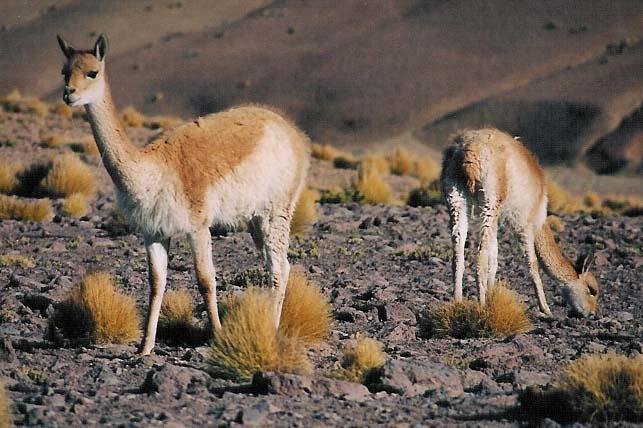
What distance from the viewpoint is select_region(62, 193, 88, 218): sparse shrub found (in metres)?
17.5

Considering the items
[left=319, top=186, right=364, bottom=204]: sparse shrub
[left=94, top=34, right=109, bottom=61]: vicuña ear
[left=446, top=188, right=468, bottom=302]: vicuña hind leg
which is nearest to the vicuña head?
[left=94, top=34, right=109, bottom=61]: vicuña ear

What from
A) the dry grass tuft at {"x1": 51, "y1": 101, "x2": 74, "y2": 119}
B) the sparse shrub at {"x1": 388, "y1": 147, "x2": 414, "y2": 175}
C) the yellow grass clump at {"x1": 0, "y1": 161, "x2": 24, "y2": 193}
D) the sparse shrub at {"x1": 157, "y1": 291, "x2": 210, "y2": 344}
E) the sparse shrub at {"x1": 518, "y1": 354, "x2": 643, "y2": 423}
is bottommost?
the sparse shrub at {"x1": 518, "y1": 354, "x2": 643, "y2": 423}

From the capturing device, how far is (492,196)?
11.9 meters

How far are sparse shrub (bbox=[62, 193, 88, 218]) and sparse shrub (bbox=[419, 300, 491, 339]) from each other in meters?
8.10

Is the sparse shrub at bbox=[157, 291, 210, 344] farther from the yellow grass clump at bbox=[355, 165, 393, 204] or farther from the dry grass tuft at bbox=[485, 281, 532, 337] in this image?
the yellow grass clump at bbox=[355, 165, 393, 204]

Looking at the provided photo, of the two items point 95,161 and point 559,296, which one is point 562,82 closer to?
point 95,161

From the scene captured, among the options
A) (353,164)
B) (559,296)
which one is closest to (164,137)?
(559,296)

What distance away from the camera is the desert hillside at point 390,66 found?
2003 inches

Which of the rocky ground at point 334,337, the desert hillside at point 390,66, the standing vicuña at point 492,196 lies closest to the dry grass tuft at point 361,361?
the rocky ground at point 334,337

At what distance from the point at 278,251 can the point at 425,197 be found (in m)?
11.4

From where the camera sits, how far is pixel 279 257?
10.2 m

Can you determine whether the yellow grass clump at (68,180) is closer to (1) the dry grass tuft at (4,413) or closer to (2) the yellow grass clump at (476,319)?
(2) the yellow grass clump at (476,319)

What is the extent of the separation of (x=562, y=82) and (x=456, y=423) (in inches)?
1943

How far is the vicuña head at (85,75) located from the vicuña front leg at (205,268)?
4.43 ft
